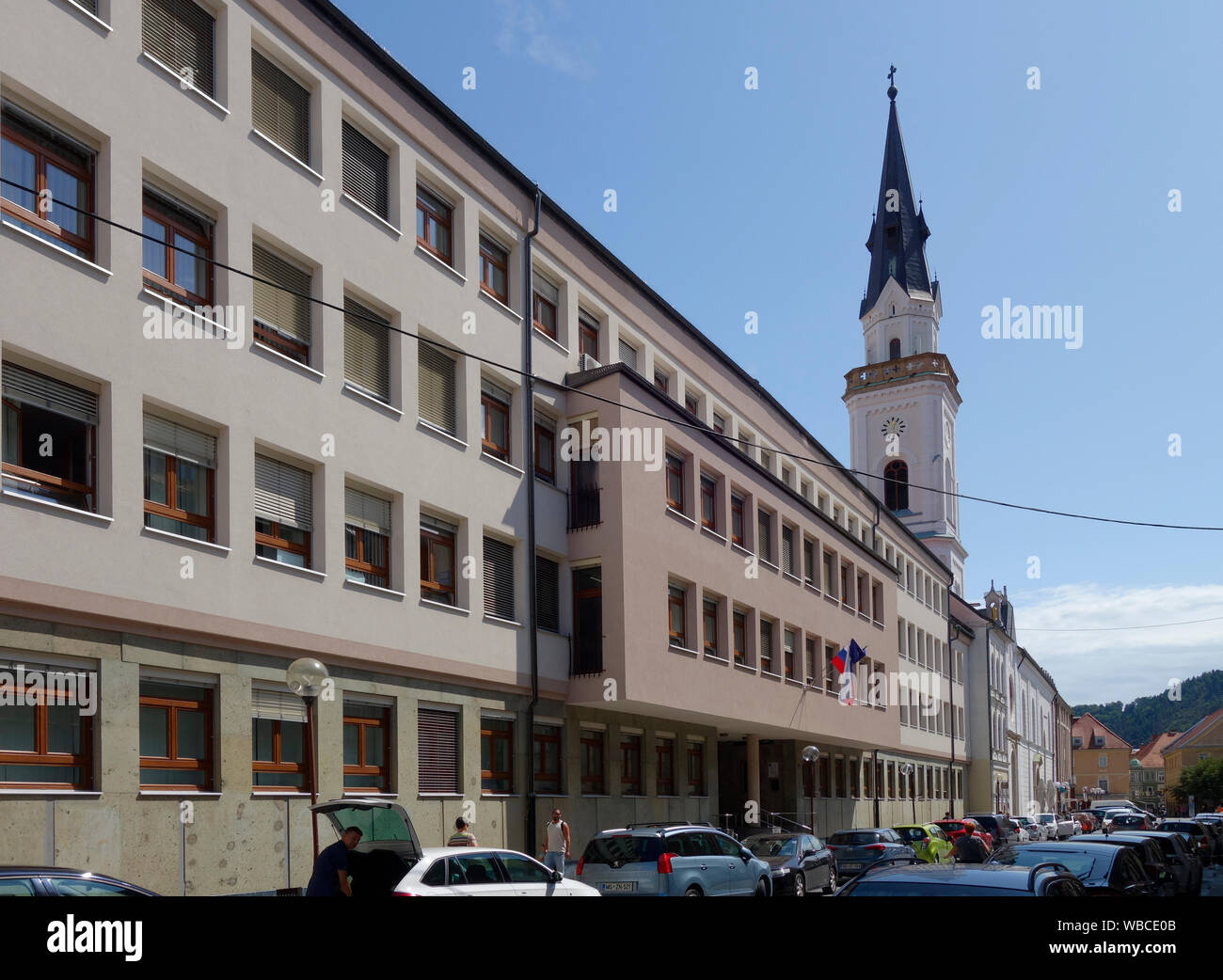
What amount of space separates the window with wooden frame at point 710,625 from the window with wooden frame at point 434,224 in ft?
37.8

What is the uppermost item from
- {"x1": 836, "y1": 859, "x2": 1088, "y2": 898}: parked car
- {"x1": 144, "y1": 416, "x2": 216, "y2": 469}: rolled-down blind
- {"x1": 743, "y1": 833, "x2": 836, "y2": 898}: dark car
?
{"x1": 144, "y1": 416, "x2": 216, "y2": 469}: rolled-down blind

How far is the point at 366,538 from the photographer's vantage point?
2150 cm

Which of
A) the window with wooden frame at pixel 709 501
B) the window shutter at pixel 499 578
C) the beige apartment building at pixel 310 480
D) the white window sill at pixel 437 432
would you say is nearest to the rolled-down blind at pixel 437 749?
the beige apartment building at pixel 310 480

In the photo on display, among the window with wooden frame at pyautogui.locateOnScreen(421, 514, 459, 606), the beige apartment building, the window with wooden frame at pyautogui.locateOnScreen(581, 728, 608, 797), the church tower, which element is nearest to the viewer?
the beige apartment building

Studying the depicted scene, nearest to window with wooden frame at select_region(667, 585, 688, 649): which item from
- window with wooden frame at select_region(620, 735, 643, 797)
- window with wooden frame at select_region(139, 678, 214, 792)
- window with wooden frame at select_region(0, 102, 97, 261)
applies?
window with wooden frame at select_region(620, 735, 643, 797)

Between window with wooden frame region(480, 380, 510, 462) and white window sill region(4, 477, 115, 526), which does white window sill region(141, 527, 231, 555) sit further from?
window with wooden frame region(480, 380, 510, 462)

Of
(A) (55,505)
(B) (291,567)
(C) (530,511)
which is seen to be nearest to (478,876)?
(A) (55,505)

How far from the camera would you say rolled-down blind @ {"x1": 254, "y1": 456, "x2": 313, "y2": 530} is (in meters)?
19.0

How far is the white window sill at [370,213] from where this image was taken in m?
21.4

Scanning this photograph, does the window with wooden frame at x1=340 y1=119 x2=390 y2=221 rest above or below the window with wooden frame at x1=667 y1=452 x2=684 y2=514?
above

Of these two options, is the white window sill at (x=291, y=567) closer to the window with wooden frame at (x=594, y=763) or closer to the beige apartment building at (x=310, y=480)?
the beige apartment building at (x=310, y=480)

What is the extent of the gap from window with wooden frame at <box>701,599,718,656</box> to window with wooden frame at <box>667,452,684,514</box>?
9.41 ft

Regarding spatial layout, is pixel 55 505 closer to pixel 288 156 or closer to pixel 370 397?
pixel 370 397
